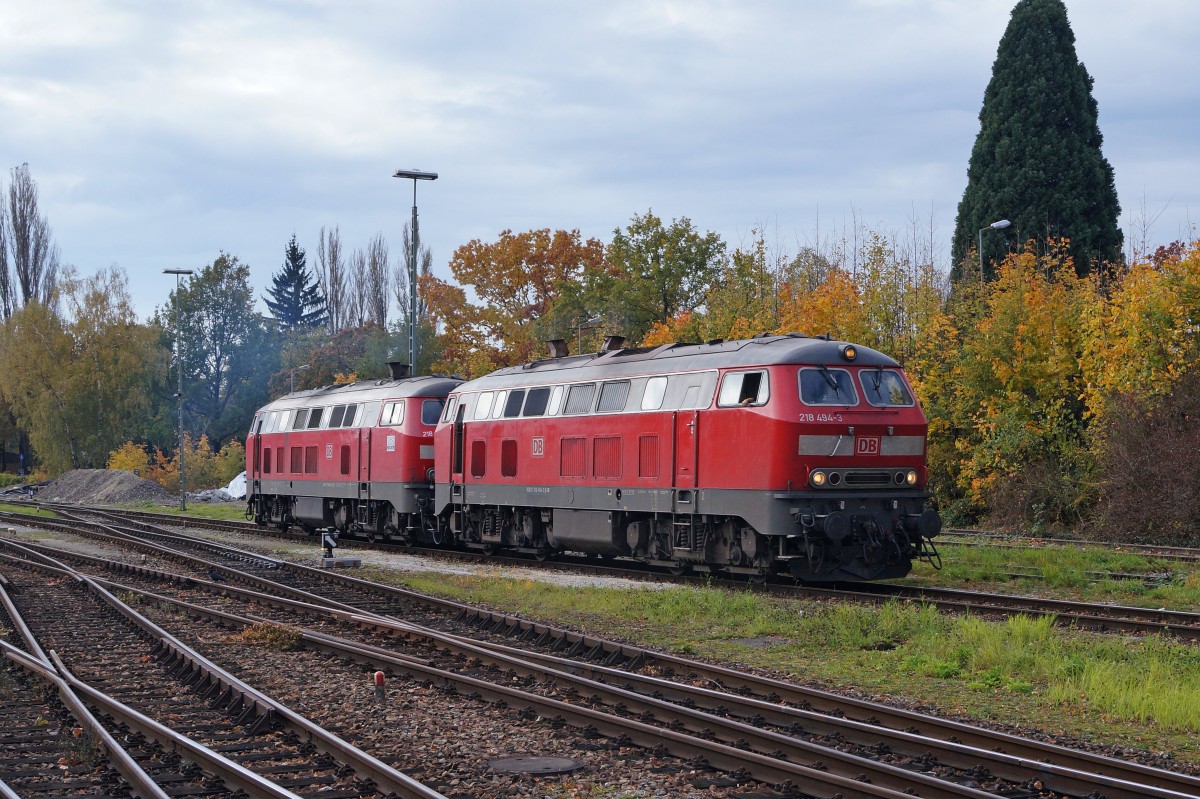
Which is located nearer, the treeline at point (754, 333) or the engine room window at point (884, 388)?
the engine room window at point (884, 388)

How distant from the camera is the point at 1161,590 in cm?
1706

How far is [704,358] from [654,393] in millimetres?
1210

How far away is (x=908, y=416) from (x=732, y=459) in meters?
2.69

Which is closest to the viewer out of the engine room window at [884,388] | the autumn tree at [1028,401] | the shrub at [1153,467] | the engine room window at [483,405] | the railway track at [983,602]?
the railway track at [983,602]

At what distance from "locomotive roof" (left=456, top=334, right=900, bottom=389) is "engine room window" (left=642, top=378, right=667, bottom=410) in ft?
0.57

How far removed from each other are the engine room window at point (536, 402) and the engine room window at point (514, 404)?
23 cm

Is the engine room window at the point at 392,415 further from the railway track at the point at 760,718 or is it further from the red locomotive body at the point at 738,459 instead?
the railway track at the point at 760,718

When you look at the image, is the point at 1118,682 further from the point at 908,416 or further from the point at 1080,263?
the point at 1080,263

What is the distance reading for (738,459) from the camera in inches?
691

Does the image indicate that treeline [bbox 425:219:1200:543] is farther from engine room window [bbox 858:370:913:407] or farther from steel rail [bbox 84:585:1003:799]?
steel rail [bbox 84:585:1003:799]

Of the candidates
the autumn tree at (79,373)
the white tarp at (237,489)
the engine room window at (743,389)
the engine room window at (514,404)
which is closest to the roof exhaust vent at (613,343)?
the engine room window at (514,404)

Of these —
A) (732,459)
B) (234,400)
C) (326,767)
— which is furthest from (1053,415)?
(234,400)

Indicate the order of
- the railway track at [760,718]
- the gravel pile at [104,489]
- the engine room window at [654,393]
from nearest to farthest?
1. the railway track at [760,718]
2. the engine room window at [654,393]
3. the gravel pile at [104,489]

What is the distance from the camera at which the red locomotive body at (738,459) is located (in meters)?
17.0
